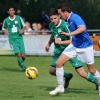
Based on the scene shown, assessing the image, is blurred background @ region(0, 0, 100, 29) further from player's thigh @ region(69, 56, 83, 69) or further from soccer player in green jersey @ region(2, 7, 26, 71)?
player's thigh @ region(69, 56, 83, 69)

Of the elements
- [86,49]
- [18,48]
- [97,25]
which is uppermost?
[86,49]

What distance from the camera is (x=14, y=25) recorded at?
19.3m

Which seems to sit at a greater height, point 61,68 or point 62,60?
point 62,60

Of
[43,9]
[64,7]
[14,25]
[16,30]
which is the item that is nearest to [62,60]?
[64,7]

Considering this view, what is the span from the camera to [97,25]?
119ft

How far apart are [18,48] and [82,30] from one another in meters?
7.34

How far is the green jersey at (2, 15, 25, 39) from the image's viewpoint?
19.3 m

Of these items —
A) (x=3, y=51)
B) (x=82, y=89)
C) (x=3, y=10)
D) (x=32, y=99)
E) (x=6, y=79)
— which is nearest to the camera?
(x=32, y=99)

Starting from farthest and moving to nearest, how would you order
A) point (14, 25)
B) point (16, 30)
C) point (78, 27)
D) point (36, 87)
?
1. point (16, 30)
2. point (14, 25)
3. point (36, 87)
4. point (78, 27)

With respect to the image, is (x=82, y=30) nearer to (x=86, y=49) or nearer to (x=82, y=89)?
(x=86, y=49)

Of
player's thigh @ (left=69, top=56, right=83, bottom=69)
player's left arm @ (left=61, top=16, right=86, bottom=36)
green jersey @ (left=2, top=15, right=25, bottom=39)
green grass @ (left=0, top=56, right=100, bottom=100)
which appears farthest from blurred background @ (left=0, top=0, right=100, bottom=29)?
player's left arm @ (left=61, top=16, right=86, bottom=36)

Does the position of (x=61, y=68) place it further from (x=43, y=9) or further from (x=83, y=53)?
(x=43, y=9)

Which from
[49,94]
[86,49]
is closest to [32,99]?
[49,94]

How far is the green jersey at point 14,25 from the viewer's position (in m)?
19.3
